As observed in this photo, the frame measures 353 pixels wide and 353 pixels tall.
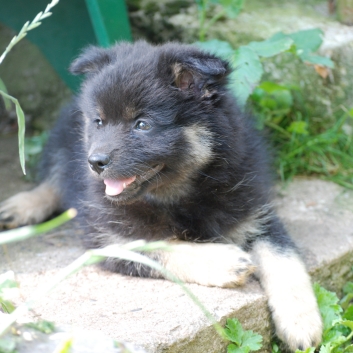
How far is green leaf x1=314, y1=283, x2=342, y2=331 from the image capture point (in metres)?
Answer: 3.23

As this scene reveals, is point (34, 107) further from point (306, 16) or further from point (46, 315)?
point (46, 315)

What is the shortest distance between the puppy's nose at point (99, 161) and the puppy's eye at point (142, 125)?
0.92ft

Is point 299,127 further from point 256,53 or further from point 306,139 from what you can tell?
point 256,53

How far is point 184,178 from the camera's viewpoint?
3377 millimetres

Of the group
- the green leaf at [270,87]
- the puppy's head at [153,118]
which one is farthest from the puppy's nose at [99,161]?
the green leaf at [270,87]

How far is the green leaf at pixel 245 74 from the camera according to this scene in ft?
13.3

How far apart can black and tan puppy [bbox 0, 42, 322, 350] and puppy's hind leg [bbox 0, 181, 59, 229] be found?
2.68ft

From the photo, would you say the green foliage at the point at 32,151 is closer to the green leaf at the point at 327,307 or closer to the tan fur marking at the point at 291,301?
the tan fur marking at the point at 291,301

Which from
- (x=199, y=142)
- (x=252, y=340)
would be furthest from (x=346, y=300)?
(x=199, y=142)

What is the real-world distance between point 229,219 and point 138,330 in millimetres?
1074

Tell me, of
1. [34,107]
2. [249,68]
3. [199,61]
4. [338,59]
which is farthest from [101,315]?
[34,107]

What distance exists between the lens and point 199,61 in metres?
3.09

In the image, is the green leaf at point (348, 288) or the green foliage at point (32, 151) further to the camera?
the green foliage at point (32, 151)

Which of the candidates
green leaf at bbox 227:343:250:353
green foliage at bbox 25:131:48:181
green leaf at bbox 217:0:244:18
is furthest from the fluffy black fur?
green foliage at bbox 25:131:48:181
